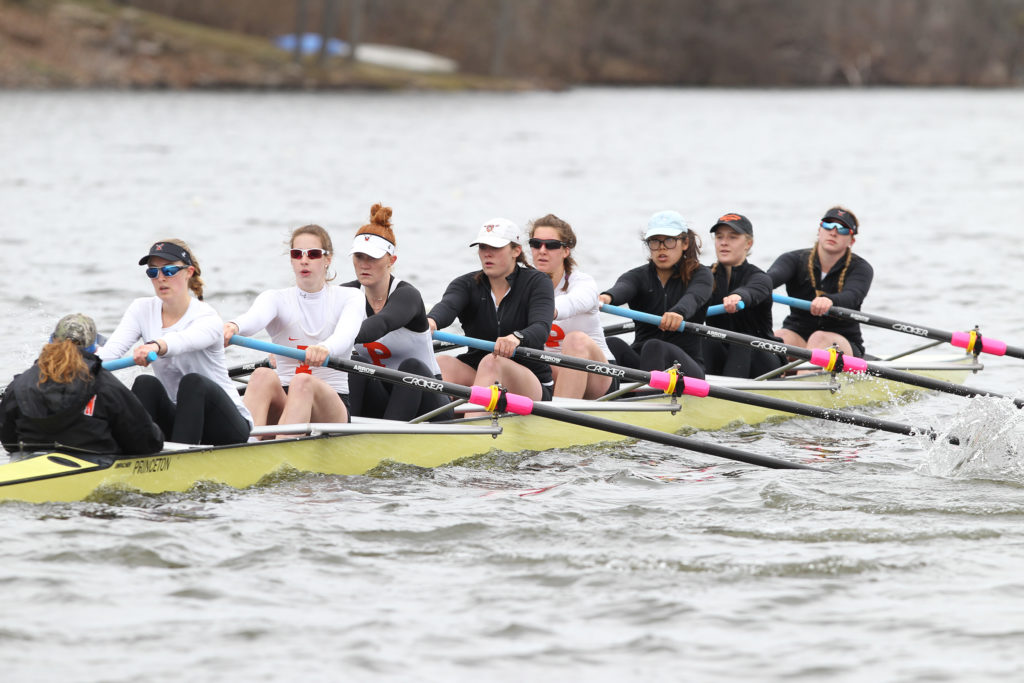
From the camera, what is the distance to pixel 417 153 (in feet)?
122

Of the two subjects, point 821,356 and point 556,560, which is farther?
point 821,356

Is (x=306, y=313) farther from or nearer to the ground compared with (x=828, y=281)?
nearer to the ground

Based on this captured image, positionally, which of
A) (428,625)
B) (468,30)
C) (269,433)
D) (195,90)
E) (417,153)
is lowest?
(428,625)

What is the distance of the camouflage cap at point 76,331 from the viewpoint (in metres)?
6.90

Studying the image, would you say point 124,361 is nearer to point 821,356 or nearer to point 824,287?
point 821,356

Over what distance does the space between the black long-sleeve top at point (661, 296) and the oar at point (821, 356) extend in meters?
0.14

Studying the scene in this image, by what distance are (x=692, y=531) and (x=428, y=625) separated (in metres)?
1.98

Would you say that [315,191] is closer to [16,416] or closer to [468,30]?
[16,416]

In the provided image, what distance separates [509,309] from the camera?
30.5 feet

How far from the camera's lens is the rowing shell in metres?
7.13

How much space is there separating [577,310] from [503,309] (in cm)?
76

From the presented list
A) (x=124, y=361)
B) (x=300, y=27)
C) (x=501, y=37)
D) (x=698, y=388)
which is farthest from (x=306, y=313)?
(x=501, y=37)

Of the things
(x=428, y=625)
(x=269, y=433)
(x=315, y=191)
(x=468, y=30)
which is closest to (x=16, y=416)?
(x=269, y=433)

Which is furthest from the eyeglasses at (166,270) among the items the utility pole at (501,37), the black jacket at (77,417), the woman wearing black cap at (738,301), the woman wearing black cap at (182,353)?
the utility pole at (501,37)
